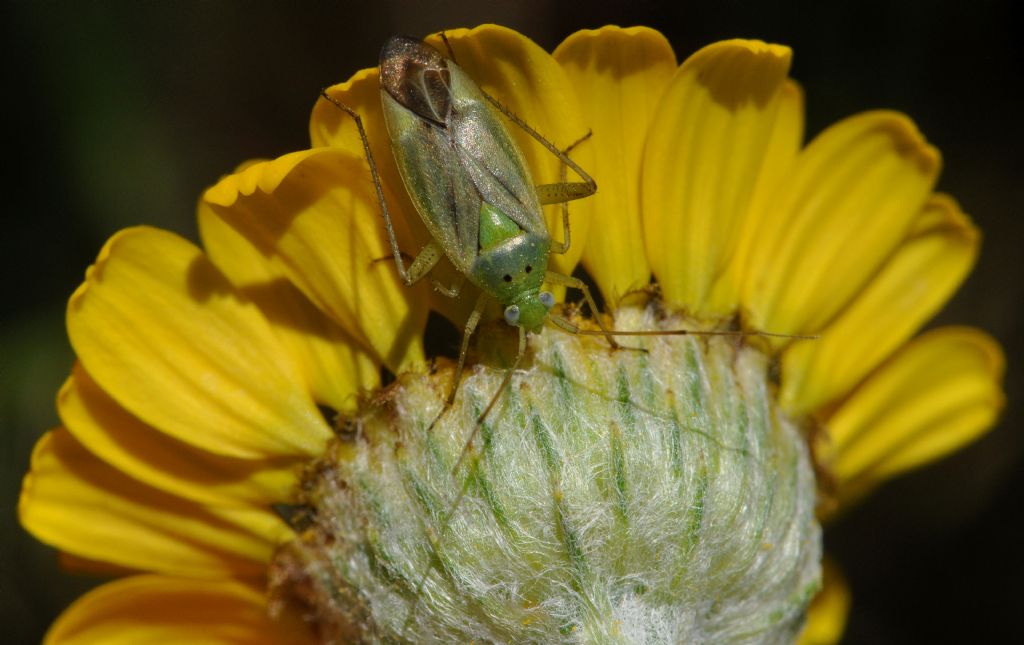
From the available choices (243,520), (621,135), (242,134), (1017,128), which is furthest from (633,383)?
(1017,128)

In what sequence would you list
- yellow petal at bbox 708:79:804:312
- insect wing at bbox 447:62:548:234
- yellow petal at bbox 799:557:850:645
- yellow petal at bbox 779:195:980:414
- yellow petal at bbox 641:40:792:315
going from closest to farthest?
yellow petal at bbox 641:40:792:315 < insect wing at bbox 447:62:548:234 < yellow petal at bbox 708:79:804:312 < yellow petal at bbox 779:195:980:414 < yellow petal at bbox 799:557:850:645

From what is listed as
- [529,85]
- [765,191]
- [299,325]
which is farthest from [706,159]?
[299,325]

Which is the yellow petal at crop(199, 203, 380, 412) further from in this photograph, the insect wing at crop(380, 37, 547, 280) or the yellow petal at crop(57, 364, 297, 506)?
the insect wing at crop(380, 37, 547, 280)

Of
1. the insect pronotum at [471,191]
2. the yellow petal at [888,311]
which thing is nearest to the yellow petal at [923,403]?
the yellow petal at [888,311]

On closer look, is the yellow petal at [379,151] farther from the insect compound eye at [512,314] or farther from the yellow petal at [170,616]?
the yellow petal at [170,616]

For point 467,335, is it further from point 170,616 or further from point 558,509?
point 170,616

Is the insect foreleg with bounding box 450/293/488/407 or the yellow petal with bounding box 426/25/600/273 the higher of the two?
the yellow petal with bounding box 426/25/600/273

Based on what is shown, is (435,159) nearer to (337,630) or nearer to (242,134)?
(337,630)

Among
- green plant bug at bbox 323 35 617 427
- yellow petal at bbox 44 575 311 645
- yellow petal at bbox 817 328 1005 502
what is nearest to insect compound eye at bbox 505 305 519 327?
green plant bug at bbox 323 35 617 427
